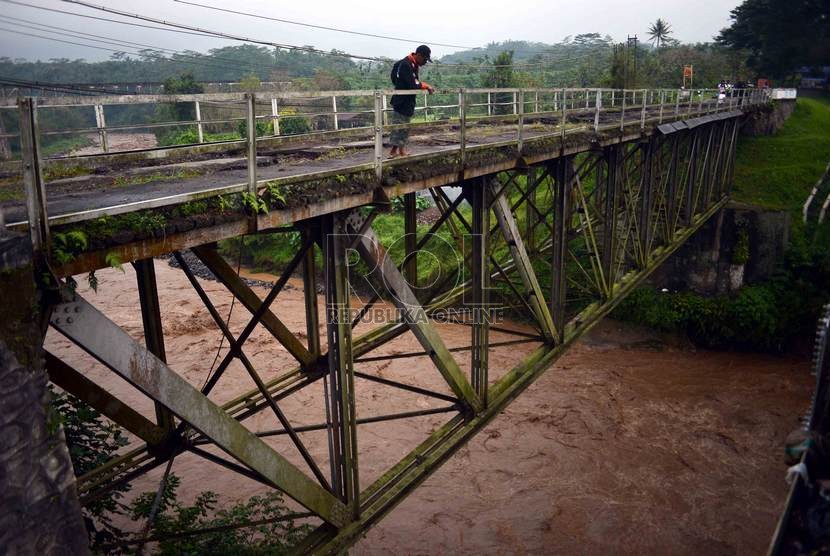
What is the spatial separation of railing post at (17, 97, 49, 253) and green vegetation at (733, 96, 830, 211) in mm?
22131

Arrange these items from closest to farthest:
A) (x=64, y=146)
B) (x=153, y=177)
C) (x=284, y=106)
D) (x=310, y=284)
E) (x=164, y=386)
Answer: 1. (x=164, y=386)
2. (x=153, y=177)
3. (x=310, y=284)
4. (x=284, y=106)
5. (x=64, y=146)

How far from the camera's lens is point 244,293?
557 cm

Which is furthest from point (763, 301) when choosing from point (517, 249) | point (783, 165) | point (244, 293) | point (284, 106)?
point (284, 106)

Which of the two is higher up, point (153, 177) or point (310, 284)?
point (153, 177)

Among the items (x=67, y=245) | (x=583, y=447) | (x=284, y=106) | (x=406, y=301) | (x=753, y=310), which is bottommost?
(x=583, y=447)

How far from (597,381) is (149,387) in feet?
50.2

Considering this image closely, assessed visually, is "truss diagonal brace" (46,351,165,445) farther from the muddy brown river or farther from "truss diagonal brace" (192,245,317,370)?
the muddy brown river

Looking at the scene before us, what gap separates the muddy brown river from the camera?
37.2ft

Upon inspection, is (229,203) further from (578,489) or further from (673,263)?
(673,263)

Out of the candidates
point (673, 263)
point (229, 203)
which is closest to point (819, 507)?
point (229, 203)

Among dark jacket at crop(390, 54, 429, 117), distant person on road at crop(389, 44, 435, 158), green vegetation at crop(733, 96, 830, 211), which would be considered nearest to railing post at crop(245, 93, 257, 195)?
distant person on road at crop(389, 44, 435, 158)

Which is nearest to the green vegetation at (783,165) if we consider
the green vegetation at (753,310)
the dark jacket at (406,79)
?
the green vegetation at (753,310)

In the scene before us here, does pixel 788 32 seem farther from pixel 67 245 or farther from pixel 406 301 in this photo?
pixel 67 245

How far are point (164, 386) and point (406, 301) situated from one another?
2.53 meters
